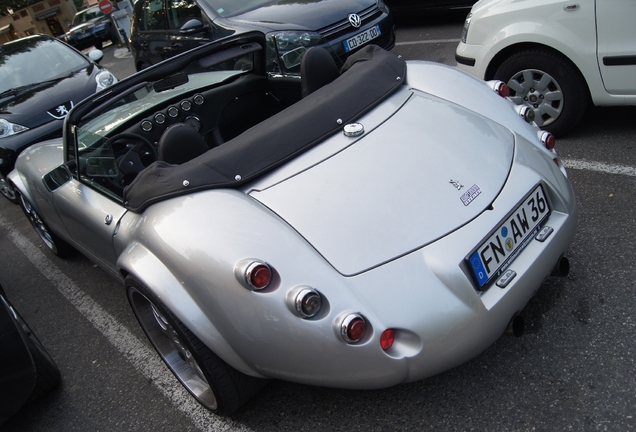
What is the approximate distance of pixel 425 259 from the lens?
6.38ft

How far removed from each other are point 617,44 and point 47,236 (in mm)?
4499

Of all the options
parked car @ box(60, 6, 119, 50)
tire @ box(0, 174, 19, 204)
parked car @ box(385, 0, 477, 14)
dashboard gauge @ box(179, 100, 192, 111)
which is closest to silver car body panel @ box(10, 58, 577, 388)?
dashboard gauge @ box(179, 100, 192, 111)

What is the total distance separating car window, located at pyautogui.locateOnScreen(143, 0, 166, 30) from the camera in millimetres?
6909

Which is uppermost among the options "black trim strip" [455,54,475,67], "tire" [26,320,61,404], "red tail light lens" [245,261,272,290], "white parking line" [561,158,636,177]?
"red tail light lens" [245,261,272,290]

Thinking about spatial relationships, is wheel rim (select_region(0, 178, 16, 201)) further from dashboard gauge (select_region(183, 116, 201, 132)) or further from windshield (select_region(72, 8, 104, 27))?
windshield (select_region(72, 8, 104, 27))

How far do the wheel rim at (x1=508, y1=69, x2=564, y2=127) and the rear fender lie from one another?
3044 mm

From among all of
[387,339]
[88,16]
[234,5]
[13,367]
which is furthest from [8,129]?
[88,16]

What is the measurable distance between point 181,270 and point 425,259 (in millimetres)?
939

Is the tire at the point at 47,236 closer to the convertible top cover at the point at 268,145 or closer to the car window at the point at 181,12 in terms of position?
the convertible top cover at the point at 268,145

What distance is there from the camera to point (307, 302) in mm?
1835

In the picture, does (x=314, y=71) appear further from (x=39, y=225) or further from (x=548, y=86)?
(x=39, y=225)

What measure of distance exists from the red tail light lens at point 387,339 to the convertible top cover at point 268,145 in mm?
888

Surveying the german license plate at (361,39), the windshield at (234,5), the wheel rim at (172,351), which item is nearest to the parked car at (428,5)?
the german license plate at (361,39)

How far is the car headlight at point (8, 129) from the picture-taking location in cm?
578
